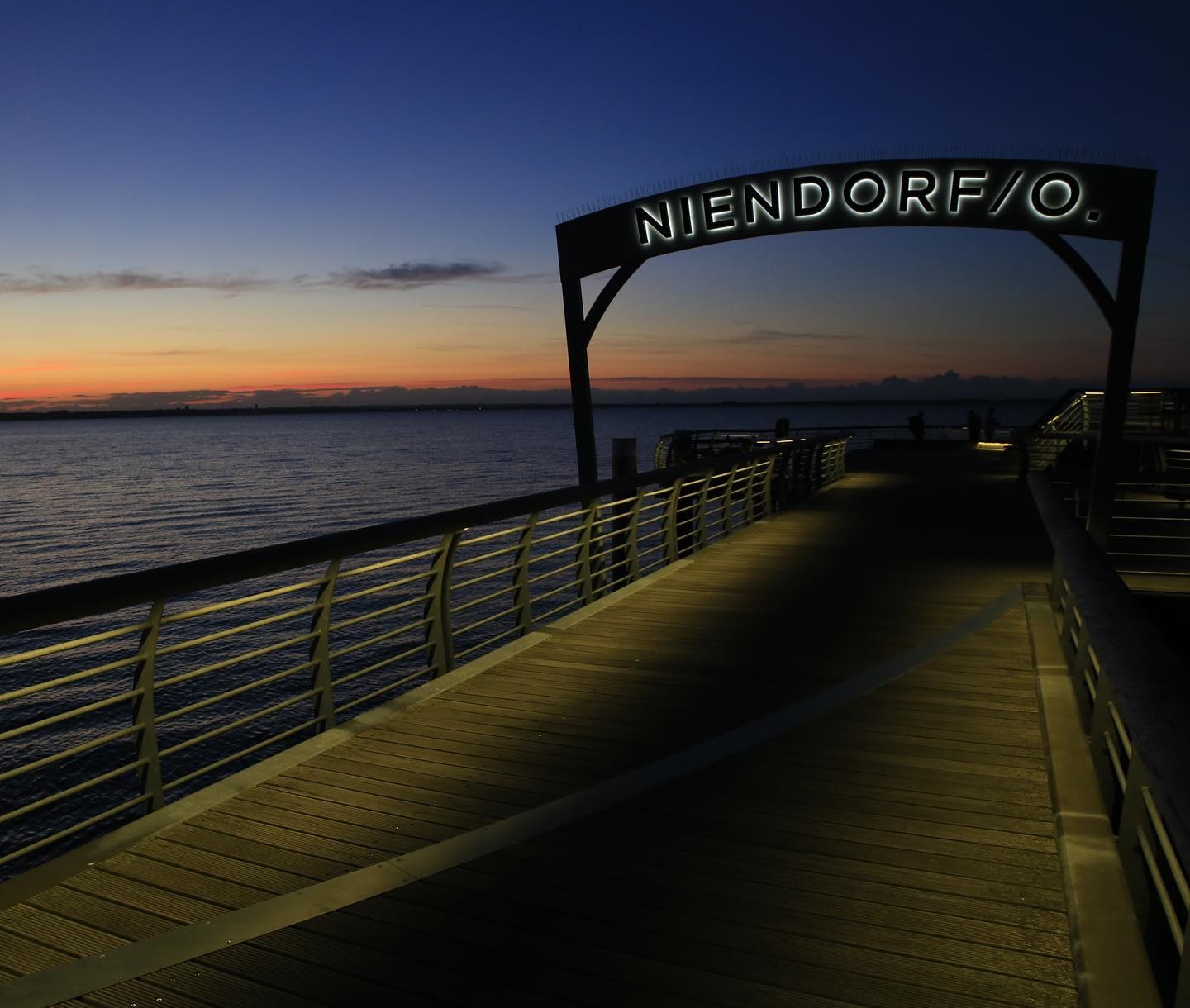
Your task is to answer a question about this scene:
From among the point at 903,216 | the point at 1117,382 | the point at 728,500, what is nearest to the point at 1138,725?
the point at 1117,382

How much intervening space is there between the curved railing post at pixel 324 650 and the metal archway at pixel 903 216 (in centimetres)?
719

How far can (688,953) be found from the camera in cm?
257

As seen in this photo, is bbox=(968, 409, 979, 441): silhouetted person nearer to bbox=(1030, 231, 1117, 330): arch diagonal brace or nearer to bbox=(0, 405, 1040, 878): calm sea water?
bbox=(0, 405, 1040, 878): calm sea water

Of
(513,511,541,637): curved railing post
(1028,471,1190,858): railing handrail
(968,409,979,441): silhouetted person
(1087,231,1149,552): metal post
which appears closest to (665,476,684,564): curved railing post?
(513,511,541,637): curved railing post

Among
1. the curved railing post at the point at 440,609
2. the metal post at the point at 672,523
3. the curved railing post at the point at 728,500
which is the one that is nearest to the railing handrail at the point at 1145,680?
the curved railing post at the point at 440,609

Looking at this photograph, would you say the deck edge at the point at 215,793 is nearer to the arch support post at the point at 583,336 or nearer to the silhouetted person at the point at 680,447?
the arch support post at the point at 583,336

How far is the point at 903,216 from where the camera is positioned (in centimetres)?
1130

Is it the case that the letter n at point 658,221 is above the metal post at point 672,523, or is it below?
above

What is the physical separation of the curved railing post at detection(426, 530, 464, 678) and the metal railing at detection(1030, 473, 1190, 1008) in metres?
3.22

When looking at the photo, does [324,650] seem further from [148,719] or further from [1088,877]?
[1088,877]

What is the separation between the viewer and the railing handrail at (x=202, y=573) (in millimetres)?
2807

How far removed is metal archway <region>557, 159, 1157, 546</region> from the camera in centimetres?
984

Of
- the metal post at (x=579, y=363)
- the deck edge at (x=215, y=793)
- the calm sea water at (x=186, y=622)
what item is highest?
the metal post at (x=579, y=363)

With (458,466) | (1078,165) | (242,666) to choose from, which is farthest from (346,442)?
(1078,165)
